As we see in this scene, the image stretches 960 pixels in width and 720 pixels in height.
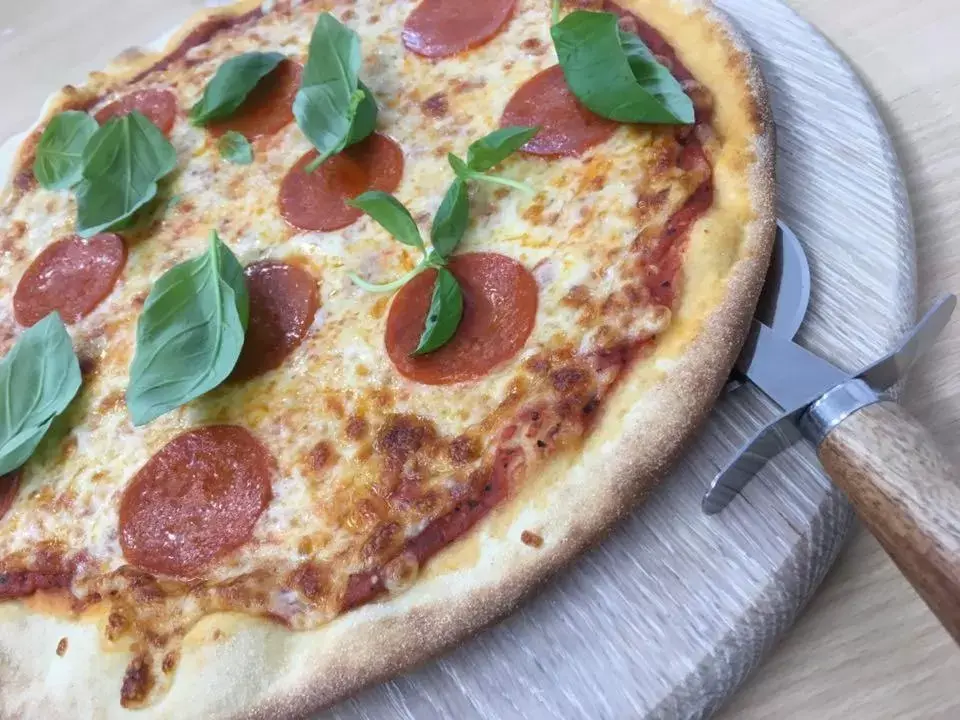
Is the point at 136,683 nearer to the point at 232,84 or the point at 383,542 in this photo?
the point at 383,542

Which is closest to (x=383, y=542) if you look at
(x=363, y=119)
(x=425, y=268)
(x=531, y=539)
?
(x=531, y=539)

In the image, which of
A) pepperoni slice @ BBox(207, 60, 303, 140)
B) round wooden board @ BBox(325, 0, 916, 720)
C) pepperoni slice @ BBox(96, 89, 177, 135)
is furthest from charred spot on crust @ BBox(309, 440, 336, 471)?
pepperoni slice @ BBox(96, 89, 177, 135)

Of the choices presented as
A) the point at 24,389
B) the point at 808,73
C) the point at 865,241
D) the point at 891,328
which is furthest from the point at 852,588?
the point at 24,389

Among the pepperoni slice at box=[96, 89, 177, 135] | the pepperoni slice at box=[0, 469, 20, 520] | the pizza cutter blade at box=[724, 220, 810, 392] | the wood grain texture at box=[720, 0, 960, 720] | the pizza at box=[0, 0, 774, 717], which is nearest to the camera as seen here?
the wood grain texture at box=[720, 0, 960, 720]

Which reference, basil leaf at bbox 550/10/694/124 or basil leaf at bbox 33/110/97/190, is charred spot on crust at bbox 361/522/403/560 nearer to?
basil leaf at bbox 550/10/694/124

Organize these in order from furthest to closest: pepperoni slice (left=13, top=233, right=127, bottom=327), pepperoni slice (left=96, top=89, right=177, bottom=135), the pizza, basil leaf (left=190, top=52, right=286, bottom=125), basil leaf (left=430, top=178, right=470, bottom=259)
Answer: pepperoni slice (left=96, top=89, right=177, bottom=135), basil leaf (left=190, top=52, right=286, bottom=125), pepperoni slice (left=13, top=233, right=127, bottom=327), basil leaf (left=430, top=178, right=470, bottom=259), the pizza

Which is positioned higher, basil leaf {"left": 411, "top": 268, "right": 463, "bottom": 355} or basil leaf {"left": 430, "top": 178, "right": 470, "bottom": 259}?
basil leaf {"left": 430, "top": 178, "right": 470, "bottom": 259}

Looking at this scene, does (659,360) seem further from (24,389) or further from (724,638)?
(24,389)
